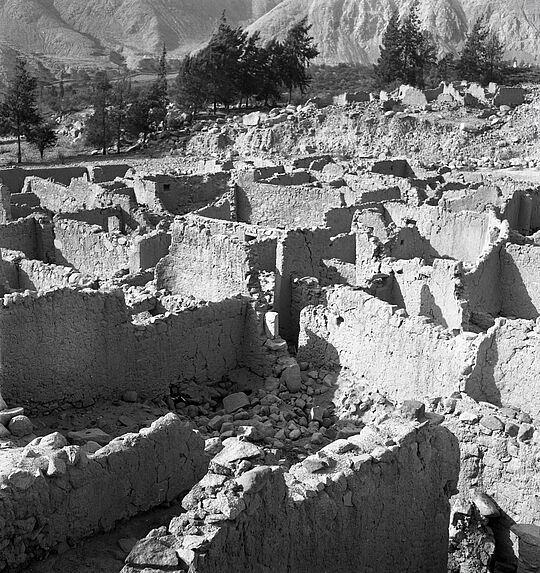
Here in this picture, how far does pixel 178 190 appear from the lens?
1983cm

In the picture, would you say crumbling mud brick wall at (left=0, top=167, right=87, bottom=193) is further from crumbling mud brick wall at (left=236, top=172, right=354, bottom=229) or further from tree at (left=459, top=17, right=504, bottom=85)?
tree at (left=459, top=17, right=504, bottom=85)

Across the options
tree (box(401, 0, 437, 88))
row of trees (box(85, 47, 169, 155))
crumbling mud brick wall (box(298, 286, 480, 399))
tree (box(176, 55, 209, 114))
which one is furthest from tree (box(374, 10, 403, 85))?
crumbling mud brick wall (box(298, 286, 480, 399))

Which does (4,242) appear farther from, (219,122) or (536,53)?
(536,53)

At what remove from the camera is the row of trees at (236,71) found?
3675 centimetres

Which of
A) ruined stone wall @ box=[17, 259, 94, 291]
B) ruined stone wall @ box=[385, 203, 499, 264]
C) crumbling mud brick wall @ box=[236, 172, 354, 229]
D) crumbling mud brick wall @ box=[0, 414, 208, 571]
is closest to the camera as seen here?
crumbling mud brick wall @ box=[0, 414, 208, 571]

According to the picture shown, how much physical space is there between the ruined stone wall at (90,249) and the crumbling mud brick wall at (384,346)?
4.29 m

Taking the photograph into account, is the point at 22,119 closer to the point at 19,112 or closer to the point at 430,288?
the point at 19,112

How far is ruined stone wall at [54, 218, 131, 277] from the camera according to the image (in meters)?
13.7

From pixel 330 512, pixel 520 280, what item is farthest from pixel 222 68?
pixel 330 512

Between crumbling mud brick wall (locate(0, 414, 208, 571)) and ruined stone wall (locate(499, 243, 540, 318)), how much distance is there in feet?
23.4

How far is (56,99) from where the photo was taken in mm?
48125

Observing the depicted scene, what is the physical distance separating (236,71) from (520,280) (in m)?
26.6

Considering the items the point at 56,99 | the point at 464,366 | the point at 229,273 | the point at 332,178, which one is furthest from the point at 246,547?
the point at 56,99

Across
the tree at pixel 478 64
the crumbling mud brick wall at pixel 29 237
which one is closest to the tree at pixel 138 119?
the tree at pixel 478 64
